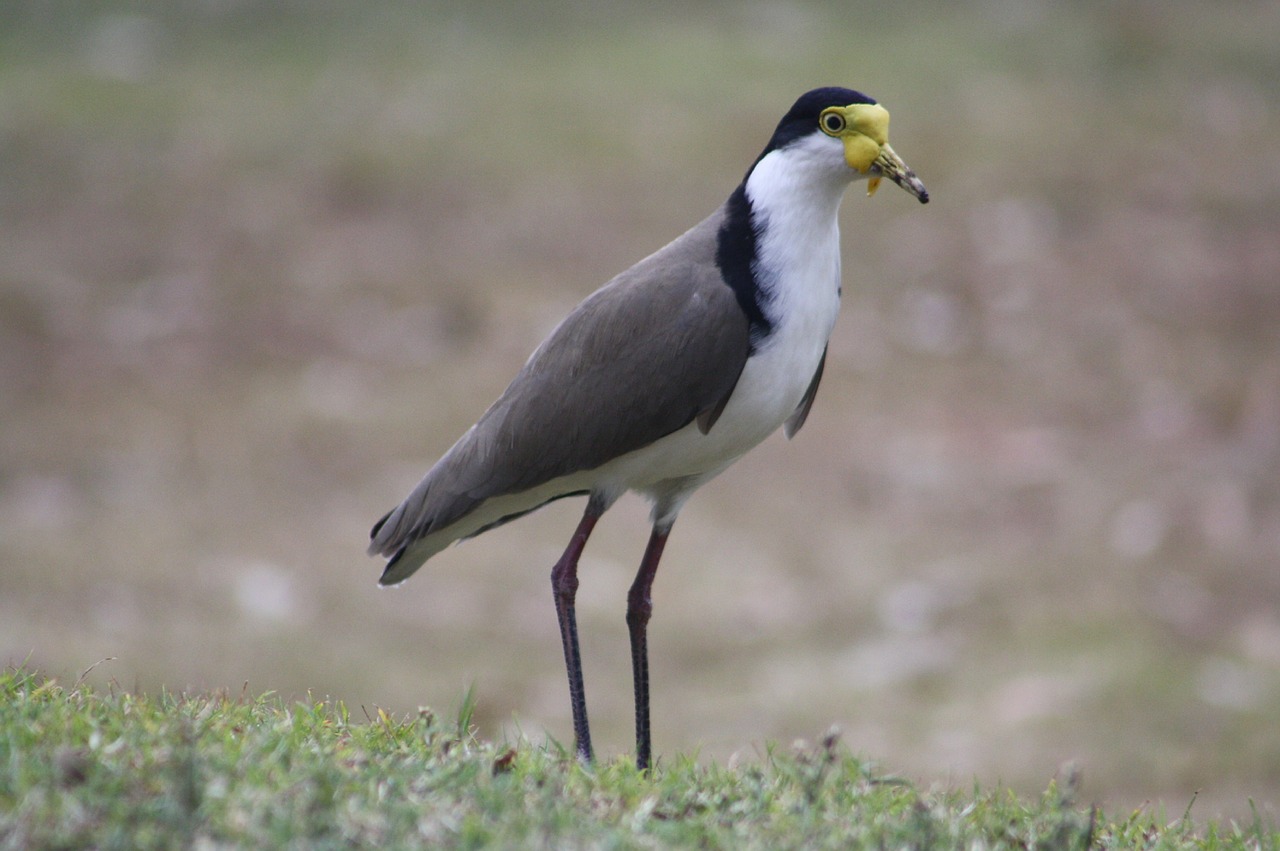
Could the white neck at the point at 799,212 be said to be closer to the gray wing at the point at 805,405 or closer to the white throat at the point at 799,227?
the white throat at the point at 799,227

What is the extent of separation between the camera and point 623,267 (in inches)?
443

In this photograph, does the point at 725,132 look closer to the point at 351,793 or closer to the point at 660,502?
the point at 660,502

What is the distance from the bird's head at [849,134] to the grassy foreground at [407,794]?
1.72 metres

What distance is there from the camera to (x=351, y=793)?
3.41 meters

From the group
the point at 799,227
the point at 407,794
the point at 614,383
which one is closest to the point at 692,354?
the point at 614,383

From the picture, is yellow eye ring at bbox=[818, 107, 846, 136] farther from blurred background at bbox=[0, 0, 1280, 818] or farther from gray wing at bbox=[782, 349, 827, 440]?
blurred background at bbox=[0, 0, 1280, 818]

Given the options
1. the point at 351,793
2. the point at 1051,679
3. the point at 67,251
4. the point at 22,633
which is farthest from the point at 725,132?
the point at 351,793

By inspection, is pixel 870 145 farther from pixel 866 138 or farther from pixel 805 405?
pixel 805 405

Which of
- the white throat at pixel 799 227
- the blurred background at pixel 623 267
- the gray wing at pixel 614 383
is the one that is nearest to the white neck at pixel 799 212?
the white throat at pixel 799 227

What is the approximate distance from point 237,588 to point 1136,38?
32.7ft

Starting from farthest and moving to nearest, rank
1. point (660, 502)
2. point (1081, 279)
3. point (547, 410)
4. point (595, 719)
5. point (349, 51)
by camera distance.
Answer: point (349, 51)
point (1081, 279)
point (595, 719)
point (660, 502)
point (547, 410)

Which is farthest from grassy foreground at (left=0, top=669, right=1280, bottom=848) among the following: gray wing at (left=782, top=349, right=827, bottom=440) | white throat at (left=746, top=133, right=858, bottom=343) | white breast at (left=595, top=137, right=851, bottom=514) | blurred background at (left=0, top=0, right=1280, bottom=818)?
blurred background at (left=0, top=0, right=1280, bottom=818)

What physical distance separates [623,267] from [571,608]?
21.8ft

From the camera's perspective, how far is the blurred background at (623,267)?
314 inches
